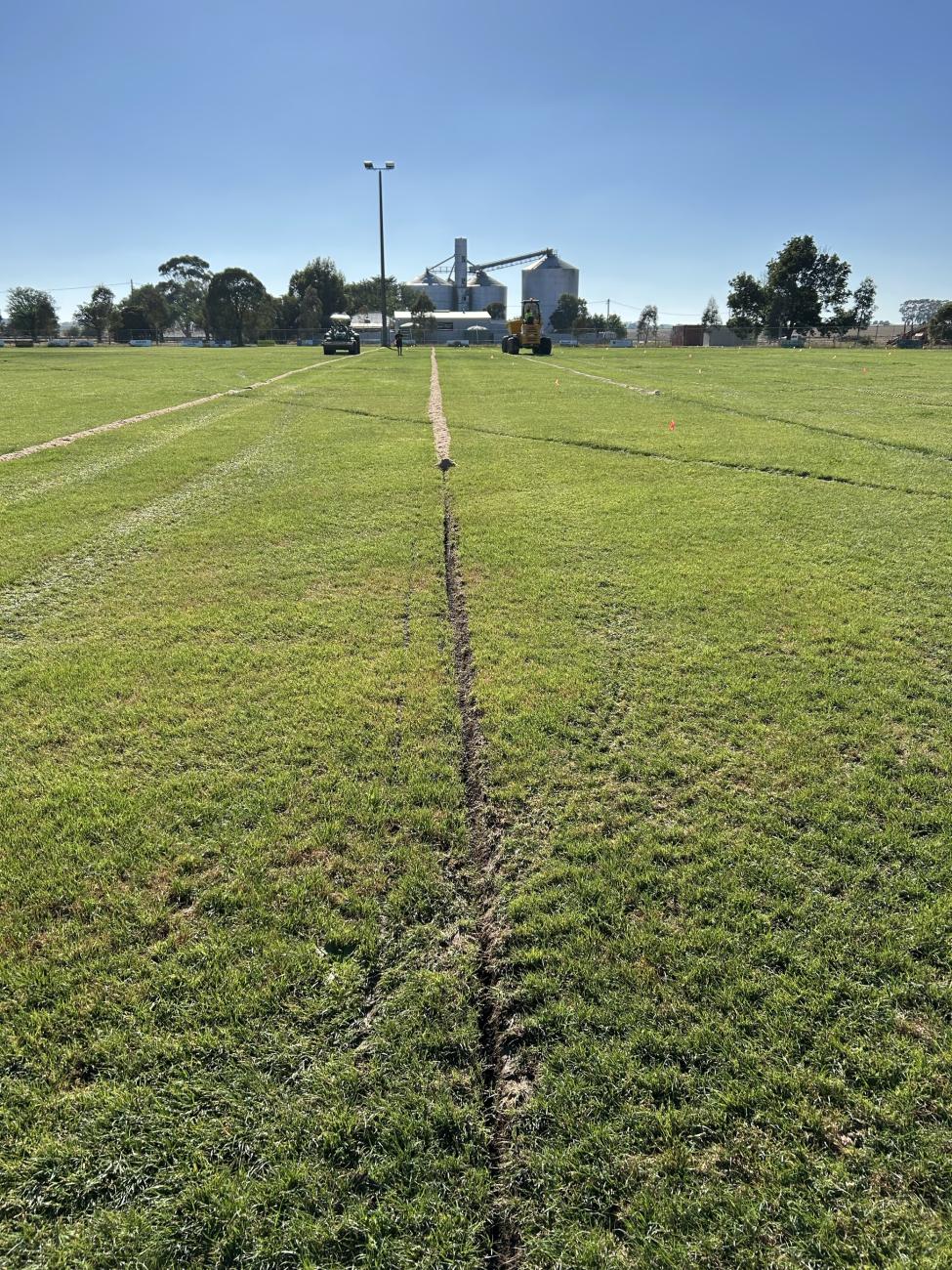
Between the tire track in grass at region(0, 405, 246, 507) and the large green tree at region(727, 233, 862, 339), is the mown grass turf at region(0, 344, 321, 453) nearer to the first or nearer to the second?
the tire track in grass at region(0, 405, 246, 507)

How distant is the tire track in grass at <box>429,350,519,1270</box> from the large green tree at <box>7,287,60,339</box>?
91.9 meters

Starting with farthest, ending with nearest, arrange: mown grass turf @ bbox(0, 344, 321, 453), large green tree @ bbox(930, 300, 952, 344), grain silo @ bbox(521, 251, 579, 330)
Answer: grain silo @ bbox(521, 251, 579, 330), large green tree @ bbox(930, 300, 952, 344), mown grass turf @ bbox(0, 344, 321, 453)

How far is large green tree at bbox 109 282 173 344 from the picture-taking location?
81.1 meters

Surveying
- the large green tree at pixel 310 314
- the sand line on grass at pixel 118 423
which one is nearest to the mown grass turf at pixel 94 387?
the sand line on grass at pixel 118 423

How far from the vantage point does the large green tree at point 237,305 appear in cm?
7600

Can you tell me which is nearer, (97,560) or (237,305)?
(97,560)

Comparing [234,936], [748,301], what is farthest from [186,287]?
[234,936]

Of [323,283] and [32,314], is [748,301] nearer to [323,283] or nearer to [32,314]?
[323,283]

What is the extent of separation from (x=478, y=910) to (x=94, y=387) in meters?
26.8

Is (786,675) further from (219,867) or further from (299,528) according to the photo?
(299,528)

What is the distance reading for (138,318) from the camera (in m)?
81.9

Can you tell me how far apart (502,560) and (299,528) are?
2675mm

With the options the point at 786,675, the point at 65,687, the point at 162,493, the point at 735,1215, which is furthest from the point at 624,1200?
the point at 162,493

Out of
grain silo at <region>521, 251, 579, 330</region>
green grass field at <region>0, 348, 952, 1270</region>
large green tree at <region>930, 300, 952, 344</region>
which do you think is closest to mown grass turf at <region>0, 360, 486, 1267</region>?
green grass field at <region>0, 348, 952, 1270</region>
